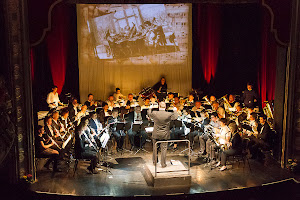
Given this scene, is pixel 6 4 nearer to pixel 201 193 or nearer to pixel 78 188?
pixel 78 188

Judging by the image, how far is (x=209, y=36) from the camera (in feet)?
45.5

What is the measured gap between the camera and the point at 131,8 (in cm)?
1355

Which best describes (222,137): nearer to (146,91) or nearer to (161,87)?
(161,87)

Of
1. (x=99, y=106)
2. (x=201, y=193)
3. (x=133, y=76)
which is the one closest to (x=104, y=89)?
(x=133, y=76)

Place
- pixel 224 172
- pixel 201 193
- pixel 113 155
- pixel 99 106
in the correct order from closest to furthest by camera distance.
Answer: pixel 201 193, pixel 224 172, pixel 113 155, pixel 99 106

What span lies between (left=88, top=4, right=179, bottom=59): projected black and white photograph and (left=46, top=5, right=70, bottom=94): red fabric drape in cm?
112

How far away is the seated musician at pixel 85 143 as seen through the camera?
803 cm

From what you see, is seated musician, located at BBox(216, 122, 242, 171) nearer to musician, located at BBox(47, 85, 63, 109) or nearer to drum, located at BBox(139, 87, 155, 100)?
drum, located at BBox(139, 87, 155, 100)

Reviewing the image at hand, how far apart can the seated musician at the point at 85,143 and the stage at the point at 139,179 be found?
48cm

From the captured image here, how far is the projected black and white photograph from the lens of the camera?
13609 millimetres

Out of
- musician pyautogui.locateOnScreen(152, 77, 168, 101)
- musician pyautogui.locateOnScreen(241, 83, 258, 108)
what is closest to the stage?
musician pyautogui.locateOnScreen(241, 83, 258, 108)

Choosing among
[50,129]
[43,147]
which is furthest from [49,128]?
[43,147]

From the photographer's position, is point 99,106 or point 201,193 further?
point 99,106

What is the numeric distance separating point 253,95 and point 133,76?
15.6ft
